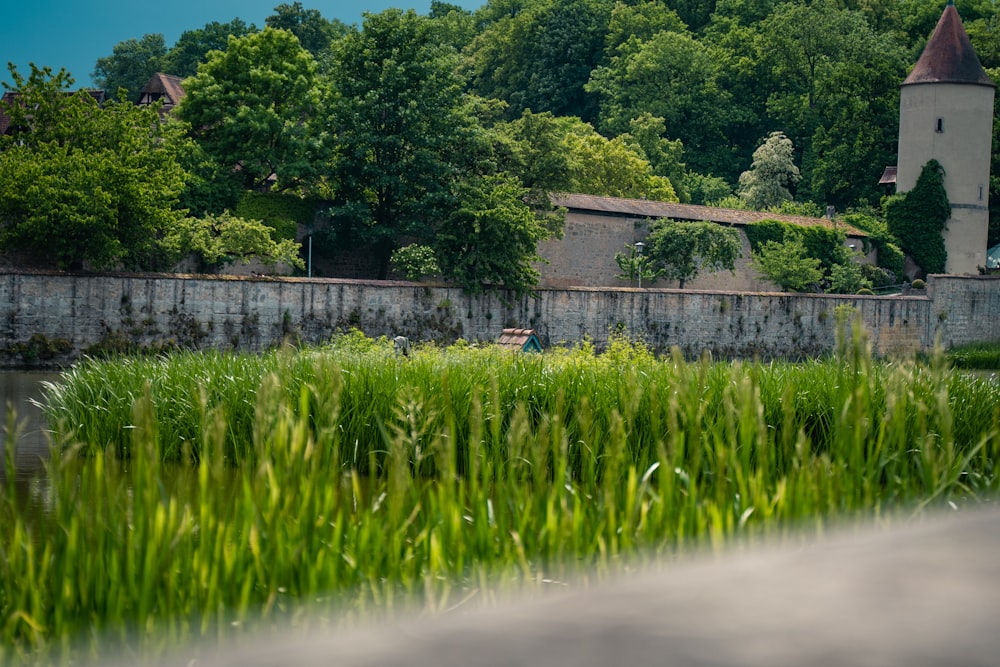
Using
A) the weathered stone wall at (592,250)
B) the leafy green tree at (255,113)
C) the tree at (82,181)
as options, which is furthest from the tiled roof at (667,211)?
the tree at (82,181)

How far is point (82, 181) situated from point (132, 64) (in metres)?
59.4

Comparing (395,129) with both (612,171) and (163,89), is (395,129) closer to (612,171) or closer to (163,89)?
(612,171)

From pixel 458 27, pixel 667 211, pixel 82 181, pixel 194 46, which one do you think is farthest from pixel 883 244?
pixel 194 46

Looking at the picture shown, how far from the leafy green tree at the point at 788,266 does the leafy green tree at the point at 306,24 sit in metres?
42.3

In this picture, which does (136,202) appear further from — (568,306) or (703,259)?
(703,259)

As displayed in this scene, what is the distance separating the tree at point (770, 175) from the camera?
5816cm

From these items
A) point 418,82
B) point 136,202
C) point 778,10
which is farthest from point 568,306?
point 778,10

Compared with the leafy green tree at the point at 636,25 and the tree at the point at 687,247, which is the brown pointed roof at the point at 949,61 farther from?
the leafy green tree at the point at 636,25

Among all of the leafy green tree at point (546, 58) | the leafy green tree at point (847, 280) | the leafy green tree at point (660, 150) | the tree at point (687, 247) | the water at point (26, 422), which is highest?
the leafy green tree at point (546, 58)

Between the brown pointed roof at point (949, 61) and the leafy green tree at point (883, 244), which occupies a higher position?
the brown pointed roof at point (949, 61)

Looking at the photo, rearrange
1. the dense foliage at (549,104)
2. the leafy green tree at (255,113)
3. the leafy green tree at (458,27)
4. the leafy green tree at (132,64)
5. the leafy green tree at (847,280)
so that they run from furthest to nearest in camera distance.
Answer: the leafy green tree at (458,27) → the leafy green tree at (132,64) → the leafy green tree at (847,280) → the leafy green tree at (255,113) → the dense foliage at (549,104)

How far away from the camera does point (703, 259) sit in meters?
41.4

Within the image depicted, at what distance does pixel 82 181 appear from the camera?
89.4ft

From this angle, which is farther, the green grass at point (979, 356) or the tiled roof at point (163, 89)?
the tiled roof at point (163, 89)
